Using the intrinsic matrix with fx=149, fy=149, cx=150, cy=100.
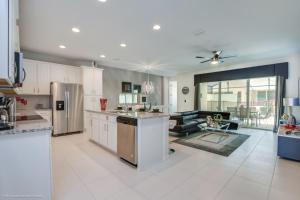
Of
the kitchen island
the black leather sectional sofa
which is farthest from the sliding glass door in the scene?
the kitchen island

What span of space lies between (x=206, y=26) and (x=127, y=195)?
11.2 feet

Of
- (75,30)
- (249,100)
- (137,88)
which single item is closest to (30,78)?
(75,30)

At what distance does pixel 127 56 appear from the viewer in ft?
17.6

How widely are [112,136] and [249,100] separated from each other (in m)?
6.20

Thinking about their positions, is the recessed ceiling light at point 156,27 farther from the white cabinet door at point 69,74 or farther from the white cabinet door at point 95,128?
the white cabinet door at point 69,74

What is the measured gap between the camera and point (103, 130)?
11.9 ft

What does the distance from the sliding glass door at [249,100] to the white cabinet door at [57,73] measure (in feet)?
22.6

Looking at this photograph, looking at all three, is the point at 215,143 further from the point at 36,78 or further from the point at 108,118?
the point at 36,78

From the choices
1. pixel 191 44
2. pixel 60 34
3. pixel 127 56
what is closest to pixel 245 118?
pixel 191 44

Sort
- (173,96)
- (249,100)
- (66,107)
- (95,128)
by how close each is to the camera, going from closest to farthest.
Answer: (95,128) < (66,107) < (249,100) < (173,96)

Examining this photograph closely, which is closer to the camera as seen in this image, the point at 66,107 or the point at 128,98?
the point at 66,107

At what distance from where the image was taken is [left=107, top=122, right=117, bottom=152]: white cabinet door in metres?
3.21

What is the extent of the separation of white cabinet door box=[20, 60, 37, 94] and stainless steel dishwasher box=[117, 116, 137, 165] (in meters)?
3.52

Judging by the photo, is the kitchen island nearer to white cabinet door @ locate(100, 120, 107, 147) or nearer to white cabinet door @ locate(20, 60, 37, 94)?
white cabinet door @ locate(100, 120, 107, 147)
